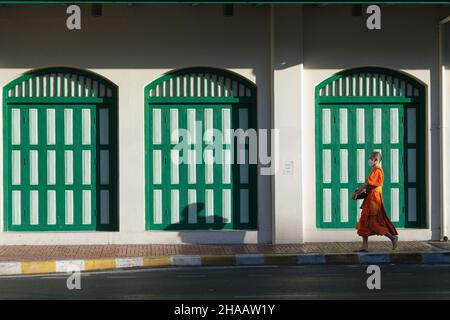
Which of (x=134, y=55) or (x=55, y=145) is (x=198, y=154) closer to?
(x=134, y=55)

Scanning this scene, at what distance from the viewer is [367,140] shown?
18.3m

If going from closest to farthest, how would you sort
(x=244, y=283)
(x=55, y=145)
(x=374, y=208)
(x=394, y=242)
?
(x=244, y=283) < (x=374, y=208) < (x=394, y=242) < (x=55, y=145)

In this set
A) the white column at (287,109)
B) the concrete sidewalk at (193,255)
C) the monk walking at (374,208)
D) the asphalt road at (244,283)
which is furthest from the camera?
the white column at (287,109)

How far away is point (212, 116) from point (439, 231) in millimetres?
4568

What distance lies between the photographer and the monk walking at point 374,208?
16297 millimetres

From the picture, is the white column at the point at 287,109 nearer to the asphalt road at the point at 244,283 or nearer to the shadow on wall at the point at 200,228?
the shadow on wall at the point at 200,228

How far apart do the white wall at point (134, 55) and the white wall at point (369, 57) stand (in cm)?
77

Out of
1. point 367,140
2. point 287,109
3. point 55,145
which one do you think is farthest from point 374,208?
point 55,145

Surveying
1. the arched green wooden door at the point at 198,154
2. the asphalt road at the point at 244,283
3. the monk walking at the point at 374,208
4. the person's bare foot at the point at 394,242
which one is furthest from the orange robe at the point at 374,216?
the arched green wooden door at the point at 198,154

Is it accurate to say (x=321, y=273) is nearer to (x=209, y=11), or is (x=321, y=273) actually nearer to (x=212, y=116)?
(x=212, y=116)

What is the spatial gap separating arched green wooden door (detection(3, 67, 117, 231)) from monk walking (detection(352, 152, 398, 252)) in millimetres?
4518

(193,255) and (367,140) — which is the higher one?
(367,140)

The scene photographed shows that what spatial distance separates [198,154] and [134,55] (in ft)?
A: 6.84

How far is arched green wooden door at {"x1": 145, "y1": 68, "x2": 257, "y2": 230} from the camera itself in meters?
18.1
